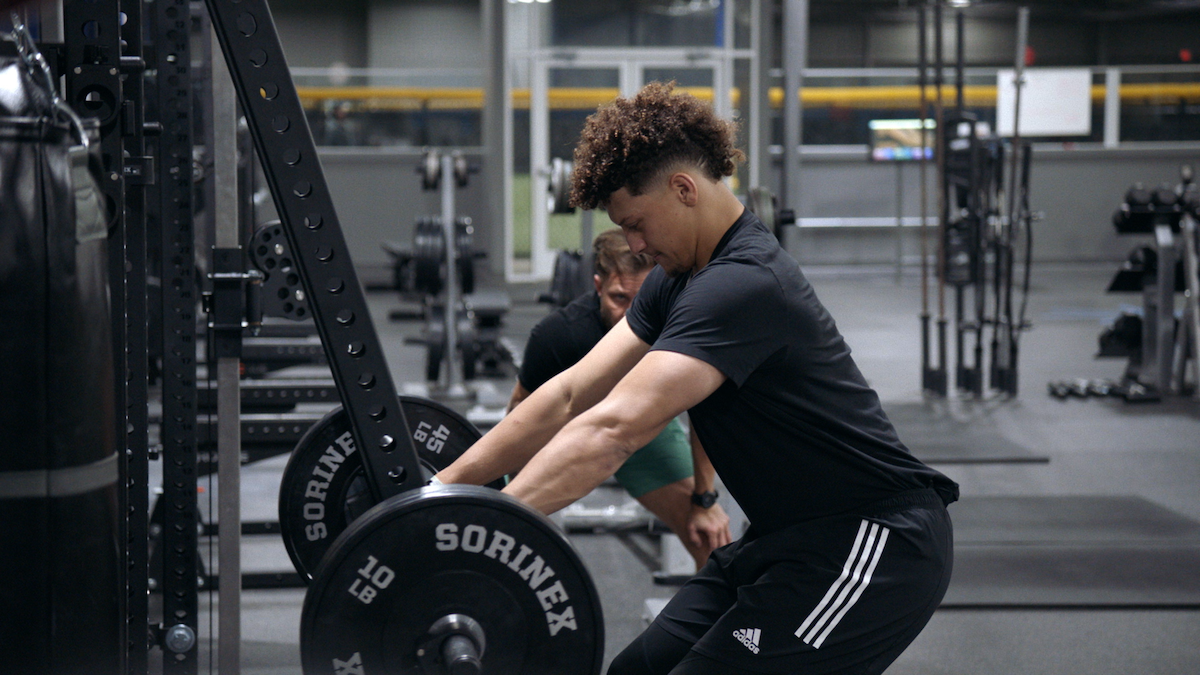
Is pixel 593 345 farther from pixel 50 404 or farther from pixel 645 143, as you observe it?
pixel 50 404

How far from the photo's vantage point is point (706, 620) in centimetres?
179

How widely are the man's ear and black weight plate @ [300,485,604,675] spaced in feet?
1.69

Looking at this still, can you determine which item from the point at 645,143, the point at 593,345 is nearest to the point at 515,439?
the point at 645,143

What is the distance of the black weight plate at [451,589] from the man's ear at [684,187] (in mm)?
516

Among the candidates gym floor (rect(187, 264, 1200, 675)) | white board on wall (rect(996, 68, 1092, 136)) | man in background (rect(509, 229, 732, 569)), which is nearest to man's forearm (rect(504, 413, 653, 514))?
man in background (rect(509, 229, 732, 569))

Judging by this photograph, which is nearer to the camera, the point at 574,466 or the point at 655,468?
the point at 574,466

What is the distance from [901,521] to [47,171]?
1187 millimetres

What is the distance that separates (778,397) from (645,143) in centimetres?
41

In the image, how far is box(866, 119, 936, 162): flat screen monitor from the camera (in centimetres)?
1368

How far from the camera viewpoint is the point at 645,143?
1.62 metres

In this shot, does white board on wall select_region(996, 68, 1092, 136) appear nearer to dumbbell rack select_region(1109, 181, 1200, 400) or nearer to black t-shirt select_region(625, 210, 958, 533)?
dumbbell rack select_region(1109, 181, 1200, 400)

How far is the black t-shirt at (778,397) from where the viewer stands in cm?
155

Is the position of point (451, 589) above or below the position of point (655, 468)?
above

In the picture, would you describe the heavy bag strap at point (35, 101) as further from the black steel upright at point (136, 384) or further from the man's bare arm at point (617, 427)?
the black steel upright at point (136, 384)
